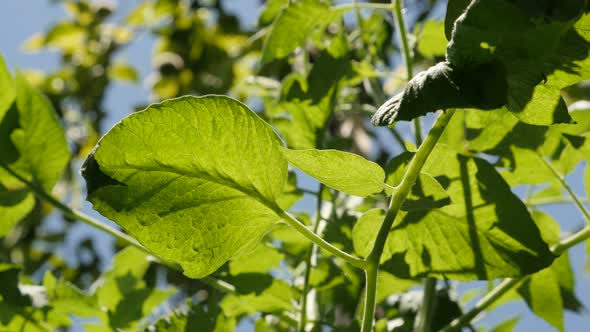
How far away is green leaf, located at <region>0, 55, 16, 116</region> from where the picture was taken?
1.86 ft

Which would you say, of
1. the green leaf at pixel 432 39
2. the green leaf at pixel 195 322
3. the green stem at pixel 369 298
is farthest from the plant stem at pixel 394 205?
the green leaf at pixel 432 39

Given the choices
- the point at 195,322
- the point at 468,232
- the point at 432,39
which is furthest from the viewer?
the point at 432,39

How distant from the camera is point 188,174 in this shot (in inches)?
14.2

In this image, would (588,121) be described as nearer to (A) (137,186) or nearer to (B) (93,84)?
(A) (137,186)

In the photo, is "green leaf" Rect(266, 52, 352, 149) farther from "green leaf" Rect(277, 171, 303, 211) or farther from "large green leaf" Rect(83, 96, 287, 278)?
"large green leaf" Rect(83, 96, 287, 278)

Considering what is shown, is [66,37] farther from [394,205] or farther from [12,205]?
[394,205]

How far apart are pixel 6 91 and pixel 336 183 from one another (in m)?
0.33

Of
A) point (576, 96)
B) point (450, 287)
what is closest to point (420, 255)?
point (450, 287)

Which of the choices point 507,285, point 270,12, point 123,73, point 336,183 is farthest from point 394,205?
point 123,73

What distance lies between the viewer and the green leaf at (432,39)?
623 mm

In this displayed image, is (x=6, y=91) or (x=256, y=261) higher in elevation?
(x=6, y=91)

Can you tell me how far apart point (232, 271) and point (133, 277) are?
0.12 meters

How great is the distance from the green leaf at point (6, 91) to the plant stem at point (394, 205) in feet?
1.12

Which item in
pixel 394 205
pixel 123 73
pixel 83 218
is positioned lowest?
pixel 123 73
